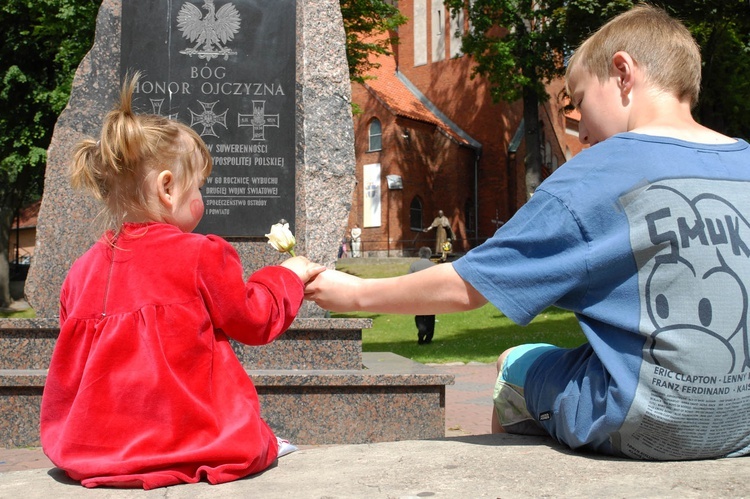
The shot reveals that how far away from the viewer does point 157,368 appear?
90.4 inches

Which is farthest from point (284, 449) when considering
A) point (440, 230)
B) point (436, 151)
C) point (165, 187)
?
point (436, 151)

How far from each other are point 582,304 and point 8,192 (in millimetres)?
27750

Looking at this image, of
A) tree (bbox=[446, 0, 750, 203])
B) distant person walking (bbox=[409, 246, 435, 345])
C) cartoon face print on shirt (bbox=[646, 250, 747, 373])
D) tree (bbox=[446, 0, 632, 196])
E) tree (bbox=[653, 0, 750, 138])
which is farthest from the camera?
tree (bbox=[446, 0, 632, 196])

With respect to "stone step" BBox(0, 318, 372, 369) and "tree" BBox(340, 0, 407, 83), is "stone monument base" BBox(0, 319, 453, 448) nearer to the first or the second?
"stone step" BBox(0, 318, 372, 369)

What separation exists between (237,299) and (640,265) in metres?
1.17

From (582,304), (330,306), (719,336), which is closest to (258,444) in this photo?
(330,306)

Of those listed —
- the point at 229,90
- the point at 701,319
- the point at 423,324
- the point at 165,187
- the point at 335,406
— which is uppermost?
the point at 229,90

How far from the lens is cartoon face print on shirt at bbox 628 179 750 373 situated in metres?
2.00

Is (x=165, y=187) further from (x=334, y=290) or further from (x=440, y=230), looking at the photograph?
(x=440, y=230)

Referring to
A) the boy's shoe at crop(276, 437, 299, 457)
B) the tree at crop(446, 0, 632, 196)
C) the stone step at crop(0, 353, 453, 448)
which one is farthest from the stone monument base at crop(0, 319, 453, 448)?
the tree at crop(446, 0, 632, 196)

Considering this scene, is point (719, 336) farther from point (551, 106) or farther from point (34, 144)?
point (551, 106)

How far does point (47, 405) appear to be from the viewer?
2.42 m

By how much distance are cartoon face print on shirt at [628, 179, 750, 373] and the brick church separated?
35310 millimetres

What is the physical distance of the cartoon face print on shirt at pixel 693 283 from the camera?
1998 millimetres
